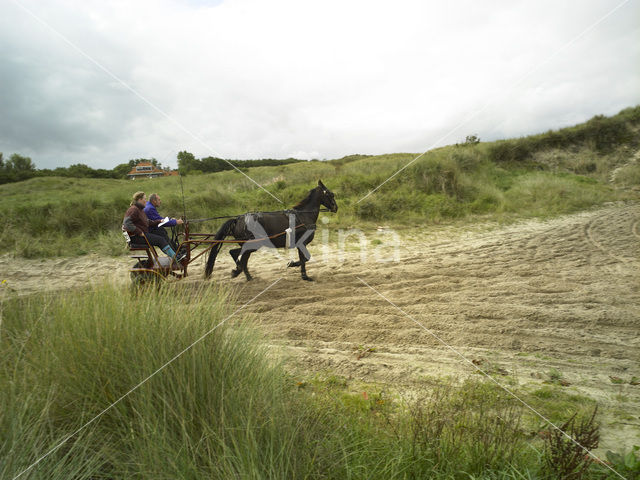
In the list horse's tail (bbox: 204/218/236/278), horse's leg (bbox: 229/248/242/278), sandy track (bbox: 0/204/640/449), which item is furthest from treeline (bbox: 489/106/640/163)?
horse's tail (bbox: 204/218/236/278)

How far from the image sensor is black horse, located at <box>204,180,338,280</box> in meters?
6.28

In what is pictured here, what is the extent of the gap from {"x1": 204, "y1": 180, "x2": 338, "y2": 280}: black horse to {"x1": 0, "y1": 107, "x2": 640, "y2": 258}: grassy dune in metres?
5.36

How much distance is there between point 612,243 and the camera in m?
7.89

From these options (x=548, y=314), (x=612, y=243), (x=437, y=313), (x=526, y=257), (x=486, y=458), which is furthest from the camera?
(x=612, y=243)

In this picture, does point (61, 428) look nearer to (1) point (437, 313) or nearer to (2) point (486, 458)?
(2) point (486, 458)

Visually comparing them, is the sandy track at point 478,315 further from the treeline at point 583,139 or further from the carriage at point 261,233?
the treeline at point 583,139

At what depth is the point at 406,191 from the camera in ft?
48.5

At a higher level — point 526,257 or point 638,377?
point 526,257

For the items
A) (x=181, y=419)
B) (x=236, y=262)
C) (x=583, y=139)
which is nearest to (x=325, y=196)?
(x=236, y=262)

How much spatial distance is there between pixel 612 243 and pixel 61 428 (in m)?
11.5

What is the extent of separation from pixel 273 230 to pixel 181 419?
493 cm

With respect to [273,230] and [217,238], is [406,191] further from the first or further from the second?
[217,238]

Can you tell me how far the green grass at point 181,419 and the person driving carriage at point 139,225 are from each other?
2.89 meters

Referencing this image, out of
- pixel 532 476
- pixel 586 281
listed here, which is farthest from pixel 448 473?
pixel 586 281
